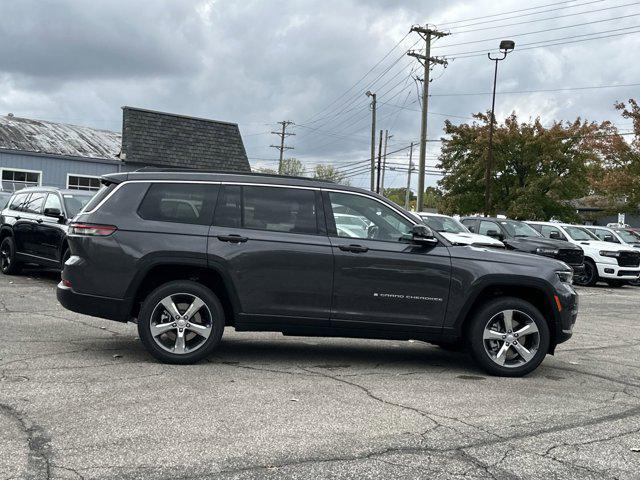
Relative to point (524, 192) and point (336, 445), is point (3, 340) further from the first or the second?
point (524, 192)

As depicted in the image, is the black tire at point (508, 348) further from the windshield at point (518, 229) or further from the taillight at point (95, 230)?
the windshield at point (518, 229)

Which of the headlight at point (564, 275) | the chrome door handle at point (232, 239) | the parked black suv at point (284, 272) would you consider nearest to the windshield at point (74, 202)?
the parked black suv at point (284, 272)

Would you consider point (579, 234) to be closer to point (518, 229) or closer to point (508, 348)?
point (518, 229)

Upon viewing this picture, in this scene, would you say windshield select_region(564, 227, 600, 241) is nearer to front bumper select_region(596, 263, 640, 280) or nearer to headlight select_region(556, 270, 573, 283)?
front bumper select_region(596, 263, 640, 280)

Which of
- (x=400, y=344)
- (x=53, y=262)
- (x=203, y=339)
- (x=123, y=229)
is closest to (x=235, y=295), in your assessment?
(x=203, y=339)

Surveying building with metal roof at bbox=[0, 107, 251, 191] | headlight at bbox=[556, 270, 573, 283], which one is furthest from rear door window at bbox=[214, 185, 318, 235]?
building with metal roof at bbox=[0, 107, 251, 191]

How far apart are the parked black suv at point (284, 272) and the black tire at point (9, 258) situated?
7924mm

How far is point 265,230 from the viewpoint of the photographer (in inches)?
252

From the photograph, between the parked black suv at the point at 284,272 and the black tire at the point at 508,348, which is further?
the black tire at the point at 508,348

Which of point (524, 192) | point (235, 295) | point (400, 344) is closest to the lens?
point (235, 295)

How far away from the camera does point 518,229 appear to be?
1984 centimetres

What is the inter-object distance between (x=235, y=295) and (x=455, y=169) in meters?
39.5

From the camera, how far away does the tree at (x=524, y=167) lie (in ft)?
132

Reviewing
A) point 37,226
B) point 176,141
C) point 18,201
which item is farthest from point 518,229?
point 176,141
